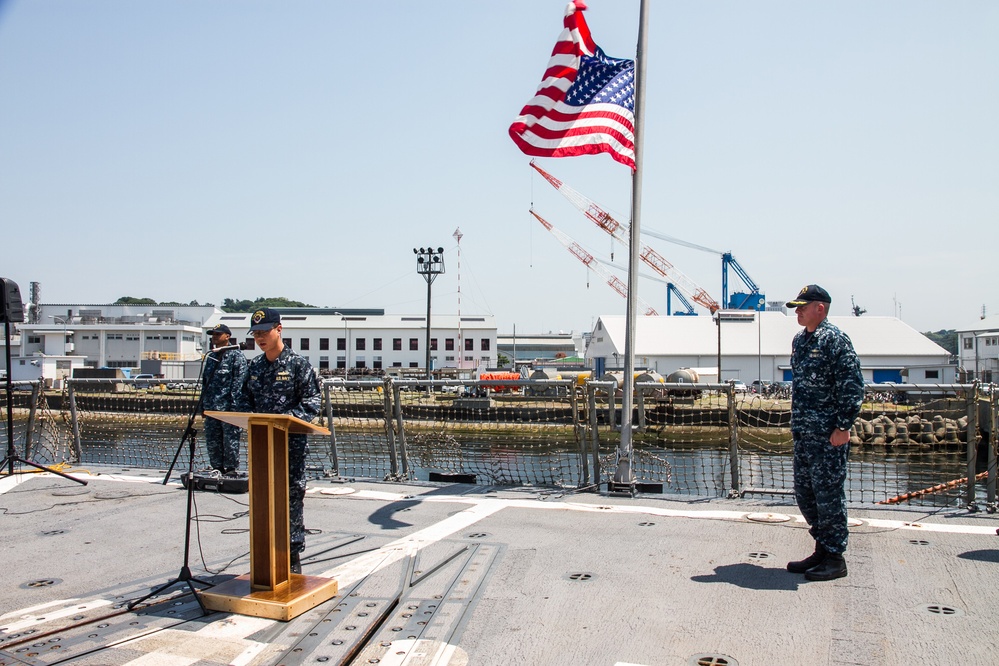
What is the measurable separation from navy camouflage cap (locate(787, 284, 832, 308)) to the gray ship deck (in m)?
1.64

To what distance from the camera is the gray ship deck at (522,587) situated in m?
3.23

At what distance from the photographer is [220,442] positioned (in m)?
7.68

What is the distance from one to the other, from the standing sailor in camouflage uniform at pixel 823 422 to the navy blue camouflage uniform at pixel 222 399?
3.93 m

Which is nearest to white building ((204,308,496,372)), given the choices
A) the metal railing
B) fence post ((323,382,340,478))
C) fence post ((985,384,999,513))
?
the metal railing

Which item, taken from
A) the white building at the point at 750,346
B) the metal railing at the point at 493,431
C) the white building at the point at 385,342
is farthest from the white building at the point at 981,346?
the metal railing at the point at 493,431

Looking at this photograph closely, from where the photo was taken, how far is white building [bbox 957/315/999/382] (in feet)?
203

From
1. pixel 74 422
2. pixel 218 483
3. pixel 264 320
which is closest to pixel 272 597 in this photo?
pixel 264 320

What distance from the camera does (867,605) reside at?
12.4ft

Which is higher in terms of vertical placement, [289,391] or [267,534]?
[289,391]

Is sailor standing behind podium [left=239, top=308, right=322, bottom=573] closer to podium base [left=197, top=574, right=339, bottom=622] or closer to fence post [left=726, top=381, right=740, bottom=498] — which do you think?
podium base [left=197, top=574, right=339, bottom=622]

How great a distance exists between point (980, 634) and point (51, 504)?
7.19 m

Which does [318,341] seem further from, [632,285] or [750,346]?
[632,285]

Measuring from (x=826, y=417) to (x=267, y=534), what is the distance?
3.20 meters

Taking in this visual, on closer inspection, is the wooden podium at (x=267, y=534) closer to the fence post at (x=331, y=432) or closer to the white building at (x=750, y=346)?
the fence post at (x=331, y=432)
